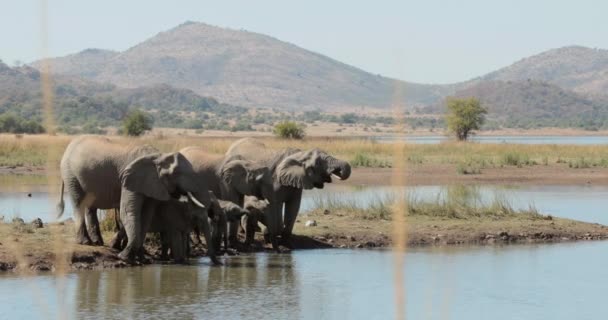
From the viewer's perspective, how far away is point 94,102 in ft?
397

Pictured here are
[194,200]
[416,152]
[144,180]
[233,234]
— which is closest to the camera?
[144,180]

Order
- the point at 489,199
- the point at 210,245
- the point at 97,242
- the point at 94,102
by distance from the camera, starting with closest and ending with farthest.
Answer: the point at 210,245
the point at 97,242
the point at 489,199
the point at 94,102

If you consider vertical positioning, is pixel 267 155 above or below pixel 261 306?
above

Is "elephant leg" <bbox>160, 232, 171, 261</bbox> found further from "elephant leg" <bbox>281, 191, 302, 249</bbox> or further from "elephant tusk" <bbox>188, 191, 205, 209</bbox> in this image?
"elephant leg" <bbox>281, 191, 302, 249</bbox>

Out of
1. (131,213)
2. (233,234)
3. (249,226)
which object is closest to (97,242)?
(131,213)

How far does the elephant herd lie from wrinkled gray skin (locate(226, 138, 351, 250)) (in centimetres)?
2

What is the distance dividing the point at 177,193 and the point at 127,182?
0.77 meters

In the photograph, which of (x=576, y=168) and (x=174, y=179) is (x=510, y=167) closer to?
(x=576, y=168)

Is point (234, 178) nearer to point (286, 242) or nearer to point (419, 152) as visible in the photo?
point (286, 242)

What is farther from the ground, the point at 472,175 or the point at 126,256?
the point at 472,175

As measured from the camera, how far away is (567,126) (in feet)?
480

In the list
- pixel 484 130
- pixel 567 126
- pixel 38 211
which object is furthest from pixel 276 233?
pixel 567 126

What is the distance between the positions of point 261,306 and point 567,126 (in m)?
135

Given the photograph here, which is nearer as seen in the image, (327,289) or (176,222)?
(327,289)
